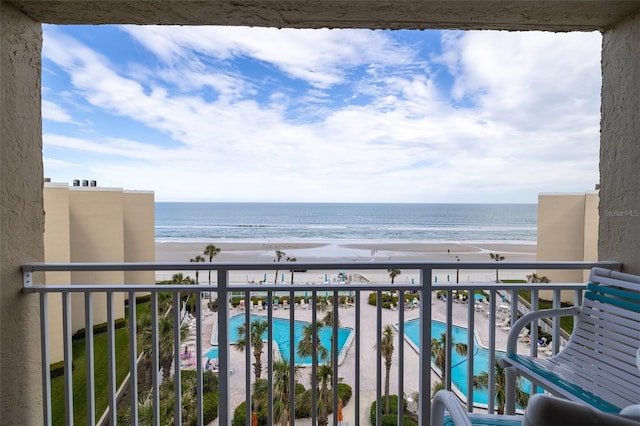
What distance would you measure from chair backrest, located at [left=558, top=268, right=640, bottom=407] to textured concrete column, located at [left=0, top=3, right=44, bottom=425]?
8.96 feet

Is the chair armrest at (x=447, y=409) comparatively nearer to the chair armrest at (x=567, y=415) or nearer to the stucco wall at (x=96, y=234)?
the chair armrest at (x=567, y=415)

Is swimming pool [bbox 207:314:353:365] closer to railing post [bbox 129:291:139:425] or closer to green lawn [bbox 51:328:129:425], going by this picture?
green lawn [bbox 51:328:129:425]

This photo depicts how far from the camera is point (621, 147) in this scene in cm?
180

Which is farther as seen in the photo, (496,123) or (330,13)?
(496,123)

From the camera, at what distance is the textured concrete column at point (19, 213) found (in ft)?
5.20

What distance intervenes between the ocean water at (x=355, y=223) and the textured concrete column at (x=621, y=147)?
65.5 feet

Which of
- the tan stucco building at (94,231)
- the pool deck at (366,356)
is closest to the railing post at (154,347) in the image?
the pool deck at (366,356)

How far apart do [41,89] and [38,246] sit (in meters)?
0.87

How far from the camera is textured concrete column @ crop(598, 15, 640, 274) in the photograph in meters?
1.72

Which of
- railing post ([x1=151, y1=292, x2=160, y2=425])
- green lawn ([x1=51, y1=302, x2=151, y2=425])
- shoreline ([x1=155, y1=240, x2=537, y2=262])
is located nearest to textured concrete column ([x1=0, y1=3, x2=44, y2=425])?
railing post ([x1=151, y1=292, x2=160, y2=425])

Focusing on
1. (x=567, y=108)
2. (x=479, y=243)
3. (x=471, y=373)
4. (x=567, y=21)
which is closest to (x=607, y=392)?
(x=471, y=373)

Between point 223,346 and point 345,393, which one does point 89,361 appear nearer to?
point 223,346

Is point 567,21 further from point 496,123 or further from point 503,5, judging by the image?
point 496,123

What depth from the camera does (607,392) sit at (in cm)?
142
